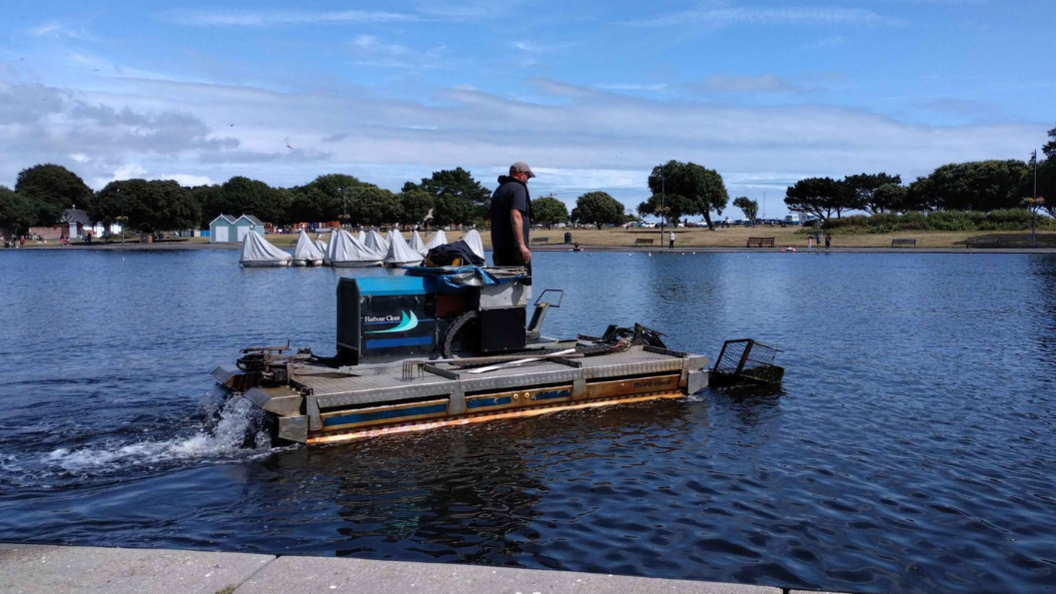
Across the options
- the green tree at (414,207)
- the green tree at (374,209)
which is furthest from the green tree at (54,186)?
the green tree at (414,207)

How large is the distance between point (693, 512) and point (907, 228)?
300 ft

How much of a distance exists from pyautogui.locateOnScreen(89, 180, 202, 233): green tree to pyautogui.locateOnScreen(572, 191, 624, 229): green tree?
67383 mm

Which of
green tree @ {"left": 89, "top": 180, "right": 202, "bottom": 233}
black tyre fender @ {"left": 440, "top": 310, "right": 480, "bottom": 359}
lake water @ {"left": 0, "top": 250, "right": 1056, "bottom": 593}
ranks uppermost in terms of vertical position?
green tree @ {"left": 89, "top": 180, "right": 202, "bottom": 233}

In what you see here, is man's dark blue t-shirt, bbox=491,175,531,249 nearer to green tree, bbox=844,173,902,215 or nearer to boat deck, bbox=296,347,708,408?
boat deck, bbox=296,347,708,408

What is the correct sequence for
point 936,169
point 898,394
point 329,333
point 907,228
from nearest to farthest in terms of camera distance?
point 898,394
point 329,333
point 907,228
point 936,169

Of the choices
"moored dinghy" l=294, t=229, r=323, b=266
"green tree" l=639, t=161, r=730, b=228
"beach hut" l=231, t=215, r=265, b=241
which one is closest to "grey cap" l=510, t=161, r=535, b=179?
"moored dinghy" l=294, t=229, r=323, b=266

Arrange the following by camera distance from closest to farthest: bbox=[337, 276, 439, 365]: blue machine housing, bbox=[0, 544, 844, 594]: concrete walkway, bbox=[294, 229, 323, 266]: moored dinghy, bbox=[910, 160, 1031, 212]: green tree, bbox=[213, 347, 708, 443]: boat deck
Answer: bbox=[0, 544, 844, 594]: concrete walkway, bbox=[213, 347, 708, 443]: boat deck, bbox=[337, 276, 439, 365]: blue machine housing, bbox=[294, 229, 323, 266]: moored dinghy, bbox=[910, 160, 1031, 212]: green tree

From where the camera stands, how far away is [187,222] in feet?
438

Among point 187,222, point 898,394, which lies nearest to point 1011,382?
point 898,394

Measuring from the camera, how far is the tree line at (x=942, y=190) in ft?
302

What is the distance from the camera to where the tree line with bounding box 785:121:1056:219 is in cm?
9194

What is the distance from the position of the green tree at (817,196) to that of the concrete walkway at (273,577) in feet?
449

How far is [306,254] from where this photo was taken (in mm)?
72875

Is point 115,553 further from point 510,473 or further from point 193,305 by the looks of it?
point 193,305
